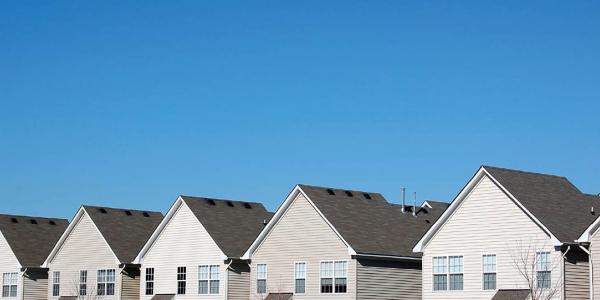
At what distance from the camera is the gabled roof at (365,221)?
5069cm

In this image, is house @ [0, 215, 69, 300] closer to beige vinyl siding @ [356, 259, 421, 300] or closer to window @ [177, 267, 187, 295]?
window @ [177, 267, 187, 295]

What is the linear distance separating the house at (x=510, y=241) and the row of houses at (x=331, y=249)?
5 centimetres

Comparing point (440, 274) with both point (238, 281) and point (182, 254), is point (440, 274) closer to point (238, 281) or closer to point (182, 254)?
point (238, 281)

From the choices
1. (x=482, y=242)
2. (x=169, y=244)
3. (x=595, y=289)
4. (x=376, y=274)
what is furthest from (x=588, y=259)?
(x=169, y=244)

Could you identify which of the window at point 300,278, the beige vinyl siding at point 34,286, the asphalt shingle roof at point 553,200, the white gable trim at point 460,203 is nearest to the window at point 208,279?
the window at point 300,278

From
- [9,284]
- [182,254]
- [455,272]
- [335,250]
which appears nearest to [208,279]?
[182,254]

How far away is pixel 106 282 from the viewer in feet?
206

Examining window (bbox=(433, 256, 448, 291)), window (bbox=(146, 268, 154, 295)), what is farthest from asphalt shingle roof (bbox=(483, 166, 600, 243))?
window (bbox=(146, 268, 154, 295))

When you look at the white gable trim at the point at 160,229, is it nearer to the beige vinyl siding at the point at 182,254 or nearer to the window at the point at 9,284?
the beige vinyl siding at the point at 182,254

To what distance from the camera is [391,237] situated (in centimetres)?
5256

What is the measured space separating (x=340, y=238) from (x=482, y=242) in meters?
7.68

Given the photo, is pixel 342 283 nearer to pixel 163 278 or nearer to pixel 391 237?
pixel 391 237

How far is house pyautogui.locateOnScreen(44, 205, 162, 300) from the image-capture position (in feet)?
204

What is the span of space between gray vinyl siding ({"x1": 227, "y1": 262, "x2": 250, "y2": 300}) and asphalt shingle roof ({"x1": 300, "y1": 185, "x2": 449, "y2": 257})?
662 centimetres
